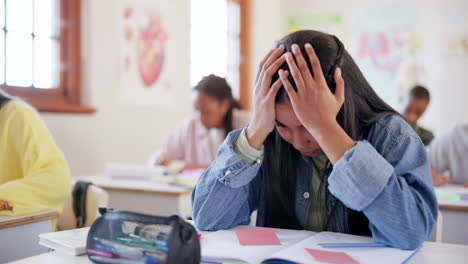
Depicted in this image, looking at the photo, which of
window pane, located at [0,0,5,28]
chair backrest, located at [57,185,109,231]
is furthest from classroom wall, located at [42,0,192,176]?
chair backrest, located at [57,185,109,231]

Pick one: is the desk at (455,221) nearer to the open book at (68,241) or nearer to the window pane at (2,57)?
the open book at (68,241)

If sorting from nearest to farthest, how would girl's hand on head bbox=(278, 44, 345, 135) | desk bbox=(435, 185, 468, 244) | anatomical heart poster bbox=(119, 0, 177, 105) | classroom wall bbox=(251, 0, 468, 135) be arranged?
1. girl's hand on head bbox=(278, 44, 345, 135)
2. desk bbox=(435, 185, 468, 244)
3. anatomical heart poster bbox=(119, 0, 177, 105)
4. classroom wall bbox=(251, 0, 468, 135)

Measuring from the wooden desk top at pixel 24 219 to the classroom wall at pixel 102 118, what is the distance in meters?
1.67

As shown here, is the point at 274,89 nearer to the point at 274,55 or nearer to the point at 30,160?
the point at 274,55

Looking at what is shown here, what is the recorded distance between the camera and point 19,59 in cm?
310

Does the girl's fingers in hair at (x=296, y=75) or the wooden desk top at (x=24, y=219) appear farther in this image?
the wooden desk top at (x=24, y=219)

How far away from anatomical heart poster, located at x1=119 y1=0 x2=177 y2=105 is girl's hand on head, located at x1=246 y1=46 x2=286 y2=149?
9.14ft

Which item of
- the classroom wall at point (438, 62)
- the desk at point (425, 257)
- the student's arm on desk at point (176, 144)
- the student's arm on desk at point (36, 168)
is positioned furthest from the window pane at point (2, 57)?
the classroom wall at point (438, 62)

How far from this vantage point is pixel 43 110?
3156 millimetres

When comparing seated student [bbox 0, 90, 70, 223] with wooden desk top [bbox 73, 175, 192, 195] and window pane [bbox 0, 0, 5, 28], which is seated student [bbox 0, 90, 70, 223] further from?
window pane [bbox 0, 0, 5, 28]

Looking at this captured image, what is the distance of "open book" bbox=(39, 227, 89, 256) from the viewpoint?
1060 mm

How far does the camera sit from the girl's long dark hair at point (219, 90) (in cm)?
339

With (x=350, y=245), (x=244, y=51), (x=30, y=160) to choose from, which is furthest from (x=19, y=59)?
(x=244, y=51)

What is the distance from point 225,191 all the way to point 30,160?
86cm
